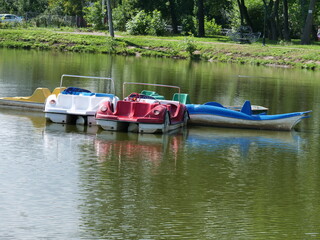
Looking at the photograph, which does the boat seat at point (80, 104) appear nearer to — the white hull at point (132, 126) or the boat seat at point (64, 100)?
the boat seat at point (64, 100)

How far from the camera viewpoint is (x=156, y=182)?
61.8ft

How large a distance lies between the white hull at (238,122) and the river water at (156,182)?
324 mm

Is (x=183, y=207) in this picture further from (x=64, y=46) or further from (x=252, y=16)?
(x=252, y=16)

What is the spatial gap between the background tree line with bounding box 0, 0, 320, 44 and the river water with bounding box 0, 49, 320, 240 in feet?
161

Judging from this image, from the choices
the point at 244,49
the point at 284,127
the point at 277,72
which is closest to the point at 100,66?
the point at 277,72

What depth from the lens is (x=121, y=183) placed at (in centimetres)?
1848

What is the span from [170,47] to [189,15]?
48.0ft

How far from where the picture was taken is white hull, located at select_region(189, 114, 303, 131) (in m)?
27.7

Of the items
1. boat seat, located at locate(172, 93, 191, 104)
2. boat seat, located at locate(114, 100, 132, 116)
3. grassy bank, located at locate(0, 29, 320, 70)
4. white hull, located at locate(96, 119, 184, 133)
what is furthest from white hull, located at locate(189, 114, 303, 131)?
grassy bank, located at locate(0, 29, 320, 70)

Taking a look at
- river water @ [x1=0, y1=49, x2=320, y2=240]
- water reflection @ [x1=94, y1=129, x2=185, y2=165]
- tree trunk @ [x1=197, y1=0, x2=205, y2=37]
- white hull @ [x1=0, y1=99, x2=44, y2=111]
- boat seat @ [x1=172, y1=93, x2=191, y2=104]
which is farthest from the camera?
tree trunk @ [x1=197, y1=0, x2=205, y2=37]

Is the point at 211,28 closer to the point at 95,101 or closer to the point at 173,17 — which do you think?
the point at 173,17

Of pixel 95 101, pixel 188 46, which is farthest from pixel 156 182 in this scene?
pixel 188 46

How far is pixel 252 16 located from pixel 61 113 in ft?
221

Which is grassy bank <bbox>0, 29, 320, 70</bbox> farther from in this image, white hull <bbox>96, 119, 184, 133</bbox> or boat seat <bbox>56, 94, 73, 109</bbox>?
white hull <bbox>96, 119, 184, 133</bbox>
